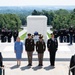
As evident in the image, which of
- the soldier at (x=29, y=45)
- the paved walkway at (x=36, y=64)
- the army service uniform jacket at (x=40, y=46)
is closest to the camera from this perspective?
the paved walkway at (x=36, y=64)

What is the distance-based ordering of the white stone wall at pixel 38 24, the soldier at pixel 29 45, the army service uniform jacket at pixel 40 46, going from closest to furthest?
the army service uniform jacket at pixel 40 46
the soldier at pixel 29 45
the white stone wall at pixel 38 24

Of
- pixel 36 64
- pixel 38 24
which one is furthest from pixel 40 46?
pixel 38 24

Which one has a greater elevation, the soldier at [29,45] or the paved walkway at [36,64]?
the soldier at [29,45]

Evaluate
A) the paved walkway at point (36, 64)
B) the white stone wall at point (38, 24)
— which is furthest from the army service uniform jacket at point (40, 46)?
the white stone wall at point (38, 24)

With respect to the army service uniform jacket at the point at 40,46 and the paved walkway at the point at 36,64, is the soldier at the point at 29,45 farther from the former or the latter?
the paved walkway at the point at 36,64

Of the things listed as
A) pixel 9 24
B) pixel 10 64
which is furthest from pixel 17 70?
pixel 9 24

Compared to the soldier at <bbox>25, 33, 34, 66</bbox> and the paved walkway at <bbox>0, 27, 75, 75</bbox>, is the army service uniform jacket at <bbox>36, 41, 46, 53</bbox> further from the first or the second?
the paved walkway at <bbox>0, 27, 75, 75</bbox>

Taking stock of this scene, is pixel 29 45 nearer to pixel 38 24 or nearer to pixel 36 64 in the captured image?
pixel 36 64

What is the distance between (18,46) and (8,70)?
3.98 feet

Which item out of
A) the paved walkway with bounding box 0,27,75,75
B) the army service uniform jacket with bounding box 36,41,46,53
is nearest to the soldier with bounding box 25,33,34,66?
the army service uniform jacket with bounding box 36,41,46,53

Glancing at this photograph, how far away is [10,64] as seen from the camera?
1461 cm

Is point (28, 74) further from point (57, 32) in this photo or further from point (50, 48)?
point (57, 32)

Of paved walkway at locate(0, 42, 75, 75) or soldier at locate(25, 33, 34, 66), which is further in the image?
soldier at locate(25, 33, 34, 66)

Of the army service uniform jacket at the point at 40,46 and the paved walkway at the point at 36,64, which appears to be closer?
Answer: the paved walkway at the point at 36,64
